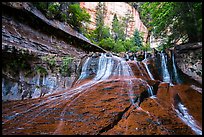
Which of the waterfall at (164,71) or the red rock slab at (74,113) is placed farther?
the waterfall at (164,71)

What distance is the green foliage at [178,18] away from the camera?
8680mm

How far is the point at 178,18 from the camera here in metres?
9.37

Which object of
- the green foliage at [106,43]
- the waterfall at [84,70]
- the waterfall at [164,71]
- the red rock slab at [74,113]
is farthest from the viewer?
the green foliage at [106,43]

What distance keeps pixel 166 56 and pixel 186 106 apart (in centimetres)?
476

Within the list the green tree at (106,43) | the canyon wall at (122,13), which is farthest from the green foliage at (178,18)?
the canyon wall at (122,13)

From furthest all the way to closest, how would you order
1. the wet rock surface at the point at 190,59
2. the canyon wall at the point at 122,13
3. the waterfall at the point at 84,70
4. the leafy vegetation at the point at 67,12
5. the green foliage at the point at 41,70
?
1. the canyon wall at the point at 122,13
2. the leafy vegetation at the point at 67,12
3. the waterfall at the point at 84,70
4. the wet rock surface at the point at 190,59
5. the green foliage at the point at 41,70

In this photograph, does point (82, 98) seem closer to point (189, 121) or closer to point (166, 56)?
point (189, 121)

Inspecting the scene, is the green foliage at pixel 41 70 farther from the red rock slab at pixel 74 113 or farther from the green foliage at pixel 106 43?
the green foliage at pixel 106 43

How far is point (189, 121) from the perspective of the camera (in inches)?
174

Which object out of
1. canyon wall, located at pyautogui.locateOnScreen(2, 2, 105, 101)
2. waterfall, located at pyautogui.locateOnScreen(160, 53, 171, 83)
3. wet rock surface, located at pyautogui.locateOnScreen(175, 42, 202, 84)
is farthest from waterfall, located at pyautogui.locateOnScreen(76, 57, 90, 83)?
wet rock surface, located at pyautogui.locateOnScreen(175, 42, 202, 84)

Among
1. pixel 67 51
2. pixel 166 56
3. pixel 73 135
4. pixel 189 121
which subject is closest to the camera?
pixel 73 135

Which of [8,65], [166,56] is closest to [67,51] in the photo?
[8,65]

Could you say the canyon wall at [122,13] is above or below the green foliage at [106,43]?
above

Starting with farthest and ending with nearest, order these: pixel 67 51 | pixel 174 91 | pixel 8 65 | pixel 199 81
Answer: pixel 67 51 → pixel 199 81 → pixel 8 65 → pixel 174 91
